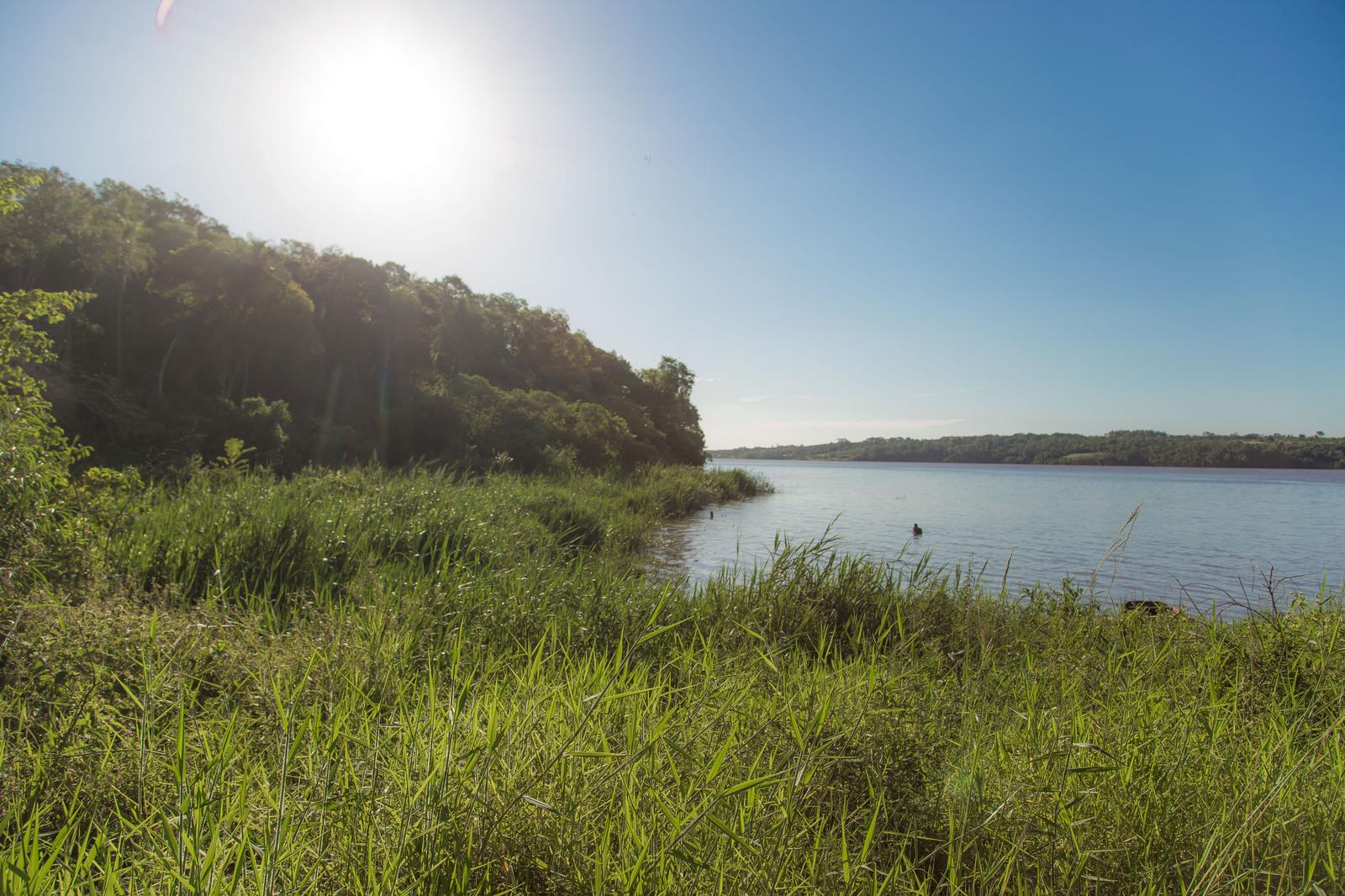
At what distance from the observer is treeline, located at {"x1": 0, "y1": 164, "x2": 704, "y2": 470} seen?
19.8 metres

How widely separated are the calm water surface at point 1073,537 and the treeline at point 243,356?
29.5 ft

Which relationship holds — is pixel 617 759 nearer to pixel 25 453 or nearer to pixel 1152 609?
pixel 25 453

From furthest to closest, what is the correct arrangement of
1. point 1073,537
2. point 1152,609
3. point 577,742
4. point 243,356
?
point 243,356 < point 1073,537 < point 1152,609 < point 577,742

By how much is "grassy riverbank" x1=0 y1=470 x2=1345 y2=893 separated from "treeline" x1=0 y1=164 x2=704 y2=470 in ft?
53.9

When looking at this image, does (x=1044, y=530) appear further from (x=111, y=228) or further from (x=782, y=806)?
(x=111, y=228)

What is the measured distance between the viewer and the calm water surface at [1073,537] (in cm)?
1207

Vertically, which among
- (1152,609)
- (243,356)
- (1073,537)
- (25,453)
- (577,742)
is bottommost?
(1073,537)

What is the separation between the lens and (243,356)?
25.9 m

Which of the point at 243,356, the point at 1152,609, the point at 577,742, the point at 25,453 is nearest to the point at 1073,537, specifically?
the point at 1152,609

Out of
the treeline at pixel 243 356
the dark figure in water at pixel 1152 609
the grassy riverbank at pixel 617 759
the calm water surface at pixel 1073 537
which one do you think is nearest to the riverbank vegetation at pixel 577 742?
the grassy riverbank at pixel 617 759

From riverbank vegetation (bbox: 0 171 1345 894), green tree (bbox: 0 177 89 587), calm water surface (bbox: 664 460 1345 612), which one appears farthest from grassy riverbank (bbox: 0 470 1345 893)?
calm water surface (bbox: 664 460 1345 612)

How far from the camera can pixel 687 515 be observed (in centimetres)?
2295

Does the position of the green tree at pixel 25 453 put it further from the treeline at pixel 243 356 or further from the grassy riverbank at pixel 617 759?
the treeline at pixel 243 356

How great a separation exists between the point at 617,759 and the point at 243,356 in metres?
→ 30.4
